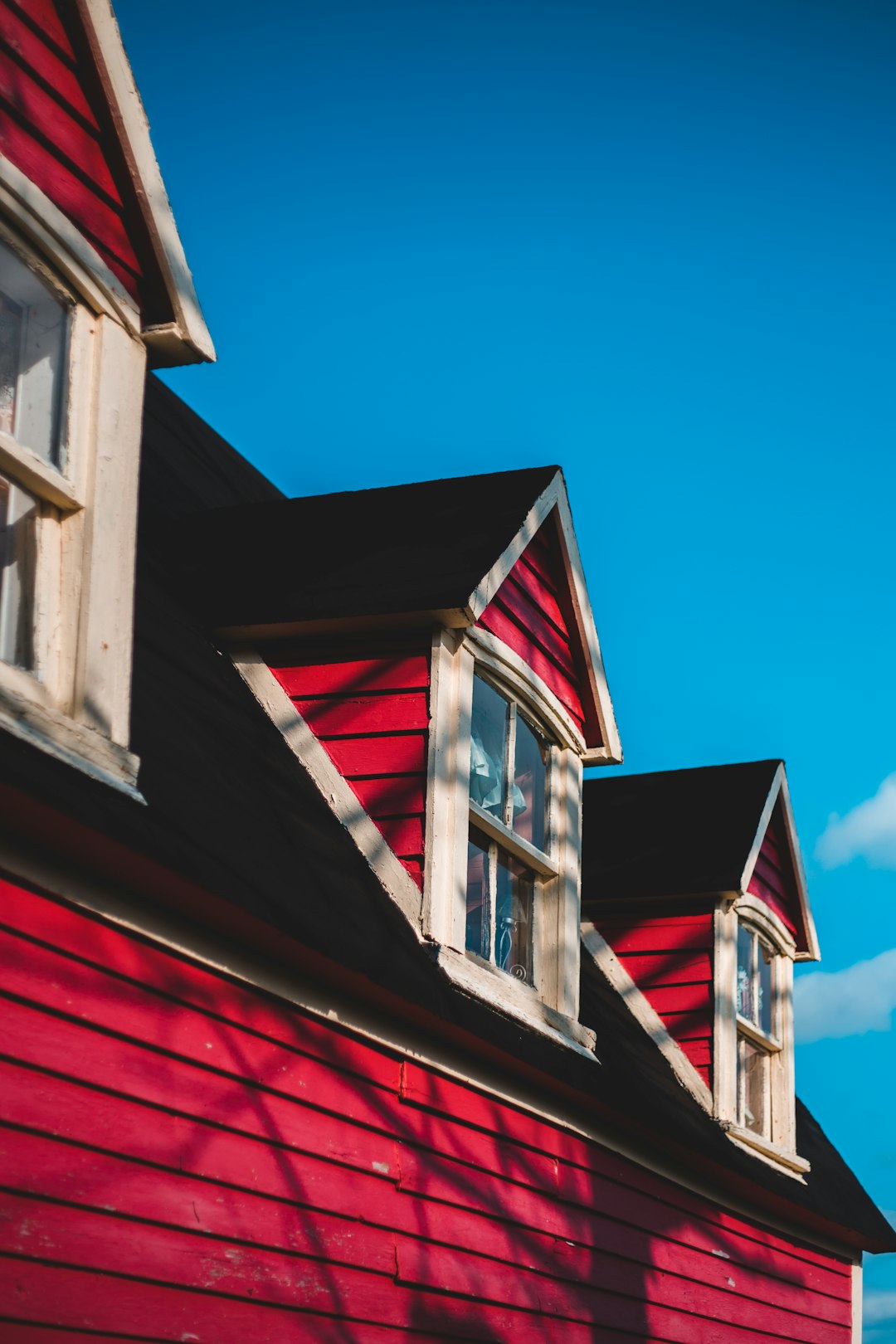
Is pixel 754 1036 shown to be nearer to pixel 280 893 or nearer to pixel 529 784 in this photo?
pixel 529 784

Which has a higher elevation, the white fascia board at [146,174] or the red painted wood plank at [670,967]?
the white fascia board at [146,174]

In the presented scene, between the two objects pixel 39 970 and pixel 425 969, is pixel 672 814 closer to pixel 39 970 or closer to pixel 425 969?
pixel 425 969

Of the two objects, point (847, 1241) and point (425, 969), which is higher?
point (425, 969)

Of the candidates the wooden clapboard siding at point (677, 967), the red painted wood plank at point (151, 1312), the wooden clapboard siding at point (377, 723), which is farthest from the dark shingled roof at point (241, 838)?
the red painted wood plank at point (151, 1312)

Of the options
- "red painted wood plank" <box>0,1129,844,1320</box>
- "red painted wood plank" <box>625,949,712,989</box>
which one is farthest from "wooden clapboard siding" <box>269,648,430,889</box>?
"red painted wood plank" <box>625,949,712,989</box>

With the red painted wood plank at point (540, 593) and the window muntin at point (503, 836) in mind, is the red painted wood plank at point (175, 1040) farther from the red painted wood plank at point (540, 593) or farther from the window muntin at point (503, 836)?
the red painted wood plank at point (540, 593)

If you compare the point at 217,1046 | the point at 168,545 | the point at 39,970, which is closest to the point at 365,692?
the point at 168,545

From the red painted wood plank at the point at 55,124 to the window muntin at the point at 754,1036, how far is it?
7662 mm

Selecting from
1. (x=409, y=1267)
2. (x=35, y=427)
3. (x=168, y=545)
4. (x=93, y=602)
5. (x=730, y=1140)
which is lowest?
(x=409, y=1267)

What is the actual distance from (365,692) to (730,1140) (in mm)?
4683

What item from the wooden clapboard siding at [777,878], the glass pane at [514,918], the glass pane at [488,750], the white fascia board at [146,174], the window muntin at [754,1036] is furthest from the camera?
the wooden clapboard siding at [777,878]

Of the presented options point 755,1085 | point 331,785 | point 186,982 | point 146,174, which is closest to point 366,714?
point 331,785

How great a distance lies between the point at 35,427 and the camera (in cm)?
541

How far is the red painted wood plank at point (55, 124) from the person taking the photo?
543 centimetres
